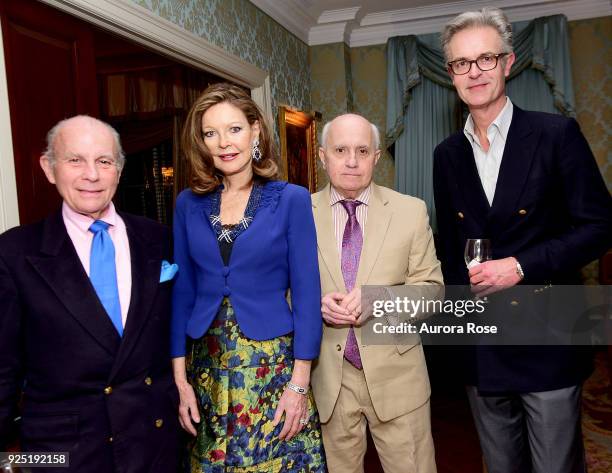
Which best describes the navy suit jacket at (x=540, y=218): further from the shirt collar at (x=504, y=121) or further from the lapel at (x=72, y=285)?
the lapel at (x=72, y=285)

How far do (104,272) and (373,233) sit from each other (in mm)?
920

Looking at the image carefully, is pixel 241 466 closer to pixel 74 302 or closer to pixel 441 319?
pixel 74 302

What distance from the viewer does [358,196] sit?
1.97m

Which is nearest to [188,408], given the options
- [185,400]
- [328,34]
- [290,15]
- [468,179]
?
[185,400]

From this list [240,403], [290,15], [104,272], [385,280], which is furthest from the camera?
[290,15]

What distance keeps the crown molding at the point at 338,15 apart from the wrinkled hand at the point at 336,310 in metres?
4.59

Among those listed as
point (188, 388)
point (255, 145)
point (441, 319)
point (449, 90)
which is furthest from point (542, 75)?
point (188, 388)

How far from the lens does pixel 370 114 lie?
247 inches

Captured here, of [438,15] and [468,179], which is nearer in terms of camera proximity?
[468,179]

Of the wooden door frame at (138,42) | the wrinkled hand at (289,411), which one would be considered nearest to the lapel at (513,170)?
the wrinkled hand at (289,411)

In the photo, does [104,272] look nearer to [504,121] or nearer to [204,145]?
[204,145]

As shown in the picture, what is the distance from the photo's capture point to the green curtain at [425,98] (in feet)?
18.0

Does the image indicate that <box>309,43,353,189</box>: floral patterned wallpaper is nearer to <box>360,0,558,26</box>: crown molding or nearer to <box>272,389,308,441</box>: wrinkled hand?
<box>360,0,558,26</box>: crown molding

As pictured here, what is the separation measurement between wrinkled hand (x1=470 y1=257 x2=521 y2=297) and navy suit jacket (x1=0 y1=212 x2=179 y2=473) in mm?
1028
